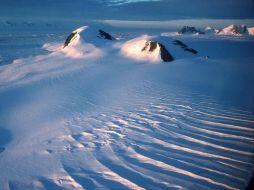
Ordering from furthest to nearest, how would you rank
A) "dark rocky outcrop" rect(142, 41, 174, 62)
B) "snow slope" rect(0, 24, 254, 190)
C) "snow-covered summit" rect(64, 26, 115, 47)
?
1. "snow-covered summit" rect(64, 26, 115, 47)
2. "dark rocky outcrop" rect(142, 41, 174, 62)
3. "snow slope" rect(0, 24, 254, 190)

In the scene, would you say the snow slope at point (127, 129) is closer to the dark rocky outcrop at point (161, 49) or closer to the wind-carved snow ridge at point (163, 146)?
the wind-carved snow ridge at point (163, 146)

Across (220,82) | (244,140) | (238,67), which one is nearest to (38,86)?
(220,82)

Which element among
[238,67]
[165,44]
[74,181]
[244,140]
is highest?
[165,44]

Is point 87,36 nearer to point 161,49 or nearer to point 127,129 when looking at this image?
point 161,49

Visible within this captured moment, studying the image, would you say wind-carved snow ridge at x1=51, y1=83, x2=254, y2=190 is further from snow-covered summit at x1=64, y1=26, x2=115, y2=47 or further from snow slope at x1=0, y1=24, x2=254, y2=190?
snow-covered summit at x1=64, y1=26, x2=115, y2=47

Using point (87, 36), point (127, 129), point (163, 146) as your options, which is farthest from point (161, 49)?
point (163, 146)

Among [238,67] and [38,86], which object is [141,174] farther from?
[238,67]

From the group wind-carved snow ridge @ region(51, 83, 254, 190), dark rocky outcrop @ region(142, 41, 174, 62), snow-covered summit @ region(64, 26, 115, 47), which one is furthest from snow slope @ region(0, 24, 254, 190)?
snow-covered summit @ region(64, 26, 115, 47)
